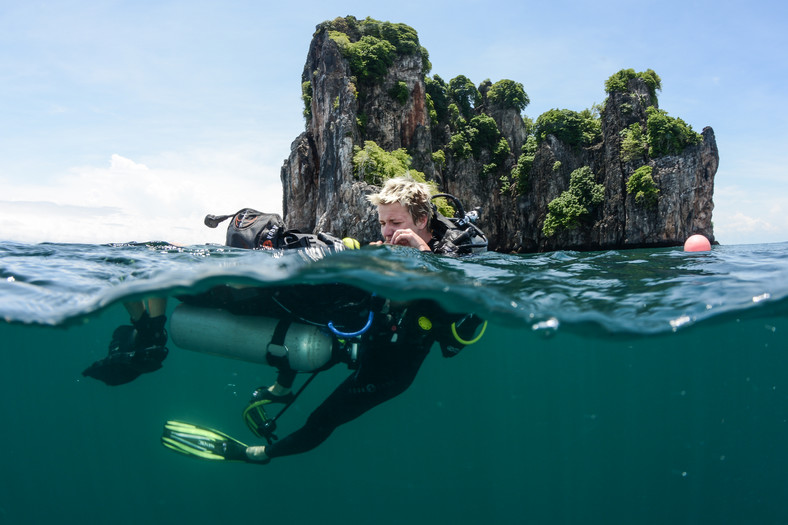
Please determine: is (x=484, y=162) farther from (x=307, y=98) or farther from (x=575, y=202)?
(x=307, y=98)

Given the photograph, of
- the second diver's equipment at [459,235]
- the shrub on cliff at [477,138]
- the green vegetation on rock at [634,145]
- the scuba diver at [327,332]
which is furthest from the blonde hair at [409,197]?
the shrub on cliff at [477,138]

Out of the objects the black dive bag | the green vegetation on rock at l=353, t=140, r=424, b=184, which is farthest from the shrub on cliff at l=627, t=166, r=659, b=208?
the black dive bag

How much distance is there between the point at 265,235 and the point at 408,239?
Answer: 2.03 meters

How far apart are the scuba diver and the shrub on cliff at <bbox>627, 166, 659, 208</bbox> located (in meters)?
46.2

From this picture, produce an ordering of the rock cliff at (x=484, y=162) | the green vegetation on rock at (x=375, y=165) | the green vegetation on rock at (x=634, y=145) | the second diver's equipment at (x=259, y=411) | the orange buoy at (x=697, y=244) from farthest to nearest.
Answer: the green vegetation on rock at (x=634, y=145)
the rock cliff at (x=484, y=162)
the green vegetation on rock at (x=375, y=165)
the orange buoy at (x=697, y=244)
the second diver's equipment at (x=259, y=411)

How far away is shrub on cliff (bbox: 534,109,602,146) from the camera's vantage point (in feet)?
167

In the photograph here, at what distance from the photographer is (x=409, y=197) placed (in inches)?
229

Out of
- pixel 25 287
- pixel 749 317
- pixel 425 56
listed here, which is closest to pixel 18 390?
pixel 25 287

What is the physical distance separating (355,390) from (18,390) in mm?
13270

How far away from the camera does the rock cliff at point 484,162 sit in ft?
141

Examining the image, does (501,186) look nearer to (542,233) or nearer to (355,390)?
(542,233)

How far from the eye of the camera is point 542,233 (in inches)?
2026

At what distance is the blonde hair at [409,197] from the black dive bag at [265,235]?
915mm

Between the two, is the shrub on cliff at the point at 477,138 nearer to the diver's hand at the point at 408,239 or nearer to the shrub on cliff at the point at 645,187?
the shrub on cliff at the point at 645,187
